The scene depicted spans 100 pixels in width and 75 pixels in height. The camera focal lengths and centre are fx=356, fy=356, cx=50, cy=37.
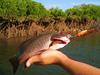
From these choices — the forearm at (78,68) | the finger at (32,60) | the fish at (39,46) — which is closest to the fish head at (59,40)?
the fish at (39,46)

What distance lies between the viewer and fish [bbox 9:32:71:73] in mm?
1815

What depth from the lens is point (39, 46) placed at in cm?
185

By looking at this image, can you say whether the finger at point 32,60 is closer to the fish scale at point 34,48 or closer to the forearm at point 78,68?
the fish scale at point 34,48

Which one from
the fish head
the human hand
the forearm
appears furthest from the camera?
the fish head

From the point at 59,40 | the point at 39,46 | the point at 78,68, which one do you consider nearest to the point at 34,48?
the point at 39,46

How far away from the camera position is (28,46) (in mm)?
1904

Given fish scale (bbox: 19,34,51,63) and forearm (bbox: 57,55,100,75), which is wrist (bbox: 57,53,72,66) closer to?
forearm (bbox: 57,55,100,75)

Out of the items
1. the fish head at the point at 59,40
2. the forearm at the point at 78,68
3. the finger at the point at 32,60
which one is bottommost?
the finger at the point at 32,60

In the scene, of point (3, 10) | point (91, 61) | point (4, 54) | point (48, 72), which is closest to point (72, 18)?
point (3, 10)

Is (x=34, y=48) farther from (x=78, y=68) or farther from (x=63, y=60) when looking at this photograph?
(x=78, y=68)

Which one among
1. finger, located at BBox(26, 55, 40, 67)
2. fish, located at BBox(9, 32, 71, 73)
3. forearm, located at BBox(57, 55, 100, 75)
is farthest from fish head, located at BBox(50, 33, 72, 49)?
forearm, located at BBox(57, 55, 100, 75)

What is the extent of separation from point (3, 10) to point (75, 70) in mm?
39809

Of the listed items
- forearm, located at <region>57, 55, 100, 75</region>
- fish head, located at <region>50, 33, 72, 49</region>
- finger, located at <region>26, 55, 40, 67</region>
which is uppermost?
fish head, located at <region>50, 33, 72, 49</region>

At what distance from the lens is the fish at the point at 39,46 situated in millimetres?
1815
